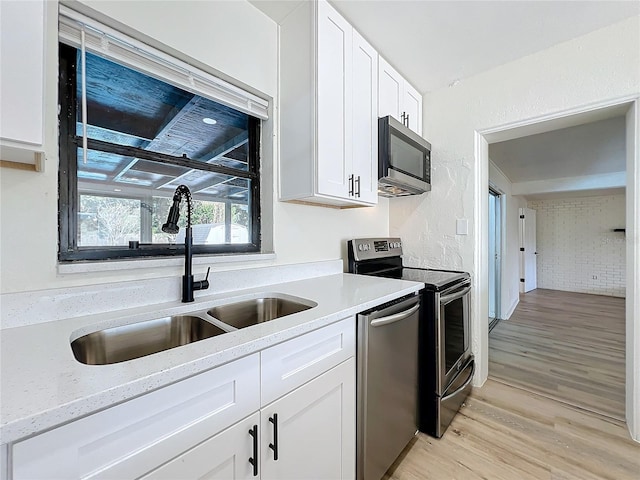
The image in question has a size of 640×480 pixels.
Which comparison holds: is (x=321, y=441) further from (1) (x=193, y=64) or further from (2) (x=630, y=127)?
(2) (x=630, y=127)

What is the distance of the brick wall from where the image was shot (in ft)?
19.1

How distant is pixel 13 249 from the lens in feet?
2.97

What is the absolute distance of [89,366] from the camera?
2.08 ft

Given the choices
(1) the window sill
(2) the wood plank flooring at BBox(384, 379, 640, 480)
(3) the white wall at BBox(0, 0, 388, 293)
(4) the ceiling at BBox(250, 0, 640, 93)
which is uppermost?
(4) the ceiling at BBox(250, 0, 640, 93)

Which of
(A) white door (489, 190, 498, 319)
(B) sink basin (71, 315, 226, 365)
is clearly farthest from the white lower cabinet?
(A) white door (489, 190, 498, 319)

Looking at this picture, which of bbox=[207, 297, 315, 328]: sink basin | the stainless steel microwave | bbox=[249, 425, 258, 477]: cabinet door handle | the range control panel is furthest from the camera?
the range control panel

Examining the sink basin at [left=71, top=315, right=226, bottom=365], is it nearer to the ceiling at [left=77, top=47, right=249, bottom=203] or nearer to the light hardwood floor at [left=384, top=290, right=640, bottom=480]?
the ceiling at [left=77, top=47, right=249, bottom=203]

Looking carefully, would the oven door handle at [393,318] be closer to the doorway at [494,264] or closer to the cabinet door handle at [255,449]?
the cabinet door handle at [255,449]

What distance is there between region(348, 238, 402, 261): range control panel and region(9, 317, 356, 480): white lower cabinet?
0.93 meters

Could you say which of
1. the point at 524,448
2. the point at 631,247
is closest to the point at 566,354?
the point at 631,247

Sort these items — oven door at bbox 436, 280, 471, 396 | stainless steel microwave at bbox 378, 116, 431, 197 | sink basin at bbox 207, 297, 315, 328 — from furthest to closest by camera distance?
stainless steel microwave at bbox 378, 116, 431, 197
oven door at bbox 436, 280, 471, 396
sink basin at bbox 207, 297, 315, 328

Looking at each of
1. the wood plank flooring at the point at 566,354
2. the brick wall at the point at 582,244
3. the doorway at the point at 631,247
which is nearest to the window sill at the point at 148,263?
the doorway at the point at 631,247

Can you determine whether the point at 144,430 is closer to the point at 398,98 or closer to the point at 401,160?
the point at 401,160

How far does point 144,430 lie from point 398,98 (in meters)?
2.41
